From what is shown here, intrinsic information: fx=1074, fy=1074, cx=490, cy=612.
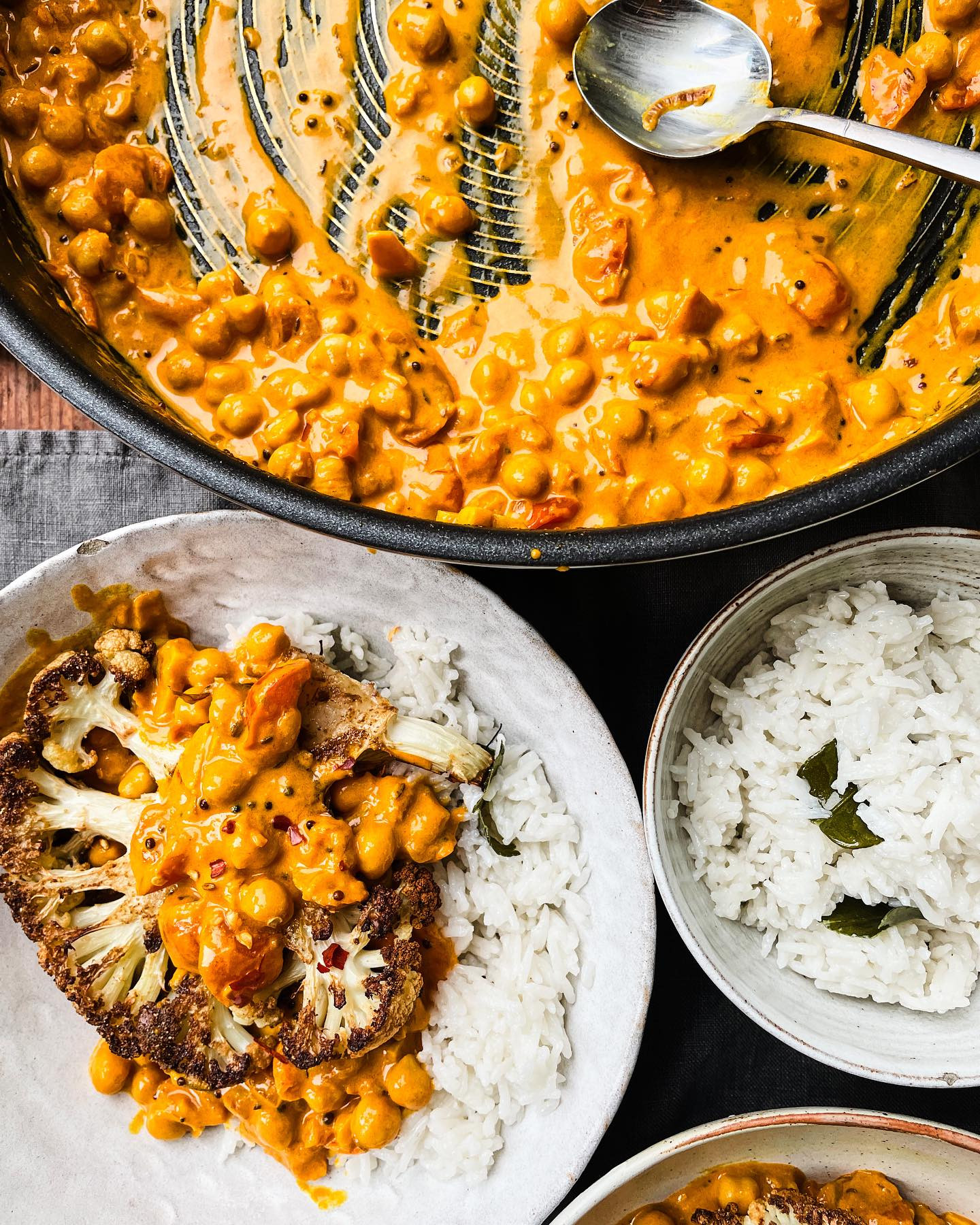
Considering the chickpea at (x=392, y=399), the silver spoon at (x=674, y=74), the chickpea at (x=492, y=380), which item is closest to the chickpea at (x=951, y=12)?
the silver spoon at (x=674, y=74)

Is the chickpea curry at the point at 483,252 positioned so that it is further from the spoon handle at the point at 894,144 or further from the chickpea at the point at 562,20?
the spoon handle at the point at 894,144

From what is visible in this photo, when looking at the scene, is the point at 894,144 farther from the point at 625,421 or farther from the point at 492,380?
the point at 492,380

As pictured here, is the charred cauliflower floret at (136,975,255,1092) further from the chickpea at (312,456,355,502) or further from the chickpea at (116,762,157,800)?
the chickpea at (312,456,355,502)

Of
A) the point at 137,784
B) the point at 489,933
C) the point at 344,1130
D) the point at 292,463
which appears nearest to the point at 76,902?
the point at 137,784

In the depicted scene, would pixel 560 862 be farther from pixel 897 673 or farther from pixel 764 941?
pixel 897 673

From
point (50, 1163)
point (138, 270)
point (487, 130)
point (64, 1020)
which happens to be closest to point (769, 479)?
point (487, 130)

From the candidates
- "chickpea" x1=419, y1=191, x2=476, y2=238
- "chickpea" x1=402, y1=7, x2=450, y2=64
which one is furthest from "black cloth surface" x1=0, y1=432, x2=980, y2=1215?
"chickpea" x1=402, y1=7, x2=450, y2=64
